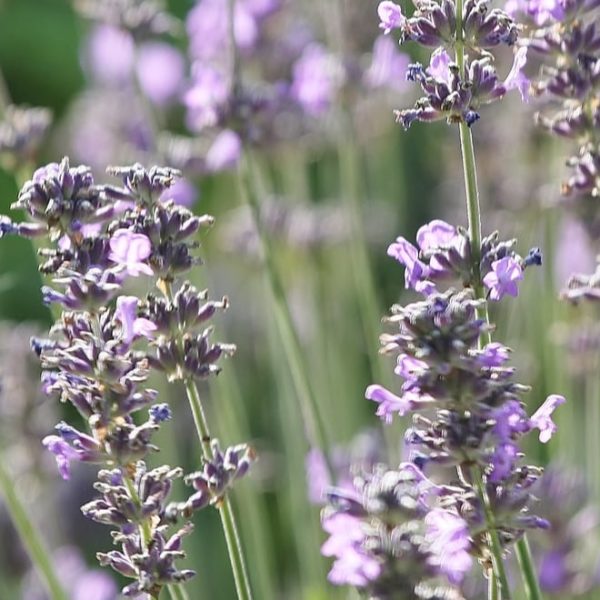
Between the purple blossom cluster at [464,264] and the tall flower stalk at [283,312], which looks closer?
the purple blossom cluster at [464,264]

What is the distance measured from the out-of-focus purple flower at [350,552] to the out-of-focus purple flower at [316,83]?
171 centimetres

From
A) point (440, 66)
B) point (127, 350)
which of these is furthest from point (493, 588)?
point (440, 66)

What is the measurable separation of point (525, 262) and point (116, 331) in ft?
1.58

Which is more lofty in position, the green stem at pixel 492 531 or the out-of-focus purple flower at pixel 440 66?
the out-of-focus purple flower at pixel 440 66

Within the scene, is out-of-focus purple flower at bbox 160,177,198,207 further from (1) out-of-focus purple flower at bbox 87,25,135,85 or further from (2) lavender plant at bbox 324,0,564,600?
(1) out-of-focus purple flower at bbox 87,25,135,85

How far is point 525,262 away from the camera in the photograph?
148 cm

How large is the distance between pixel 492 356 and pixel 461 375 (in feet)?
0.12

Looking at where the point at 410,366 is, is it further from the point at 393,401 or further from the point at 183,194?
the point at 183,194

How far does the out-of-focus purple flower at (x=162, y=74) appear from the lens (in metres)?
4.39

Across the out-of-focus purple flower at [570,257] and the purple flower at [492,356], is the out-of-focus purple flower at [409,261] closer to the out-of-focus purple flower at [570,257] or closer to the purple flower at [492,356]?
the purple flower at [492,356]

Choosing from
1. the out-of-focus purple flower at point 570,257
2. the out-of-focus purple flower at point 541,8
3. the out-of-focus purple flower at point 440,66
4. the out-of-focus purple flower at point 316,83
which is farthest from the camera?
the out-of-focus purple flower at point 570,257

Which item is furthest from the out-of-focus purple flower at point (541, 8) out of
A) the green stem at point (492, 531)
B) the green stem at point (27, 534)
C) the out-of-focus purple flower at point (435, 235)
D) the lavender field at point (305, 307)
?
the green stem at point (27, 534)

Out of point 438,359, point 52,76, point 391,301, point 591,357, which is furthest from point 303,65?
point 52,76

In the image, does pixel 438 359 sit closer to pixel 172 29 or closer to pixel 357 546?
pixel 357 546
